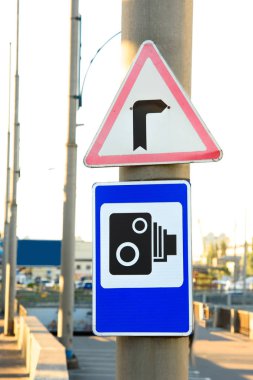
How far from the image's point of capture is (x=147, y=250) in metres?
4.32

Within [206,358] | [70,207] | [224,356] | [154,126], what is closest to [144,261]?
[154,126]

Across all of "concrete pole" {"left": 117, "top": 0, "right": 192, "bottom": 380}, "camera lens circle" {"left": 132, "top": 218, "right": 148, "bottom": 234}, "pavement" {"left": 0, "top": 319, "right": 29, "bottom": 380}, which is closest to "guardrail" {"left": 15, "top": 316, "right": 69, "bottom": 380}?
"pavement" {"left": 0, "top": 319, "right": 29, "bottom": 380}

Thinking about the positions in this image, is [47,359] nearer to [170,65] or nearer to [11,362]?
[11,362]

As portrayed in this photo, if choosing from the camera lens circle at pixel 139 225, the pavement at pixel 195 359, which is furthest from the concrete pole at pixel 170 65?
the pavement at pixel 195 359

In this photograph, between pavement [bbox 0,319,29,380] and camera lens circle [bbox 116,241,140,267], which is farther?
pavement [bbox 0,319,29,380]

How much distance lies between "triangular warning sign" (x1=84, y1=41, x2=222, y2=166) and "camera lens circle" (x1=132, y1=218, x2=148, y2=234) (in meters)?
0.24

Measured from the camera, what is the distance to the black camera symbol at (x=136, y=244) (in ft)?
14.2

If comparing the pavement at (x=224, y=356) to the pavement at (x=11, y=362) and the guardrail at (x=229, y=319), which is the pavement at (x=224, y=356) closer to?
the guardrail at (x=229, y=319)

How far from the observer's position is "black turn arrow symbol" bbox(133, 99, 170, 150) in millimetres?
4387

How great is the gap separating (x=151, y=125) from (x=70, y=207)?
2169cm

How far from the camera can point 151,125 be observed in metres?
4.38

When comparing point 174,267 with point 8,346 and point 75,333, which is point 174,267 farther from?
point 75,333

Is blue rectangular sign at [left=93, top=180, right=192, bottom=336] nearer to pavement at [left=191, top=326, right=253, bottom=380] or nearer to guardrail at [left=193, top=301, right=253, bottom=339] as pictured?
pavement at [left=191, top=326, right=253, bottom=380]

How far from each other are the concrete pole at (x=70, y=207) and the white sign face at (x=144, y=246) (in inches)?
836
